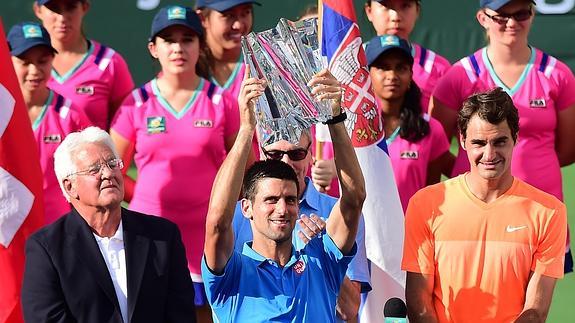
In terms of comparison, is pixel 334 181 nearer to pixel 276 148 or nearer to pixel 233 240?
pixel 276 148

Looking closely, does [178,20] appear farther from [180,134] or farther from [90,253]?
[90,253]

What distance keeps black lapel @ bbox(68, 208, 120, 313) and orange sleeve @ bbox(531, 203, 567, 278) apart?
5.12 ft

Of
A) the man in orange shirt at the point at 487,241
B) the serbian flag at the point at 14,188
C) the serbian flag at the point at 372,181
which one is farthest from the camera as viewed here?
the serbian flag at the point at 372,181

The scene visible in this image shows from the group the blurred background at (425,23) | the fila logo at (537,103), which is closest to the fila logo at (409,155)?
the fila logo at (537,103)

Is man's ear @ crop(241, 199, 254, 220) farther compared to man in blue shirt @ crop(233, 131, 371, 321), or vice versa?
man in blue shirt @ crop(233, 131, 371, 321)

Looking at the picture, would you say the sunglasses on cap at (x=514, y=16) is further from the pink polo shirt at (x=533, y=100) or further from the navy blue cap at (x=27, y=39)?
the navy blue cap at (x=27, y=39)

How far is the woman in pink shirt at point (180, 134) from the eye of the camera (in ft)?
22.3

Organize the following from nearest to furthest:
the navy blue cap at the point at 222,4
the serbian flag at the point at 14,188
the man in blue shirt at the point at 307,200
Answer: the man in blue shirt at the point at 307,200 < the serbian flag at the point at 14,188 < the navy blue cap at the point at 222,4

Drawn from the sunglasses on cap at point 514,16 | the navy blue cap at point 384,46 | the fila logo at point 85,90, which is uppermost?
the sunglasses on cap at point 514,16

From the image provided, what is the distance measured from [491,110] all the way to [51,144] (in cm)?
272

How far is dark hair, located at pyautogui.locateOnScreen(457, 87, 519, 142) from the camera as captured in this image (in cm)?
494

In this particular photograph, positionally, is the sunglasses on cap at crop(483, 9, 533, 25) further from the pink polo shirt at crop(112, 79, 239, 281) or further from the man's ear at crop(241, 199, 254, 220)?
the man's ear at crop(241, 199, 254, 220)

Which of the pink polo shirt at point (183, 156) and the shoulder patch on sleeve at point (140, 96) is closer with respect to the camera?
the pink polo shirt at point (183, 156)

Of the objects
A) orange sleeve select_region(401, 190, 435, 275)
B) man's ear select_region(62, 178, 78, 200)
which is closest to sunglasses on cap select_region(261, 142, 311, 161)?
orange sleeve select_region(401, 190, 435, 275)
